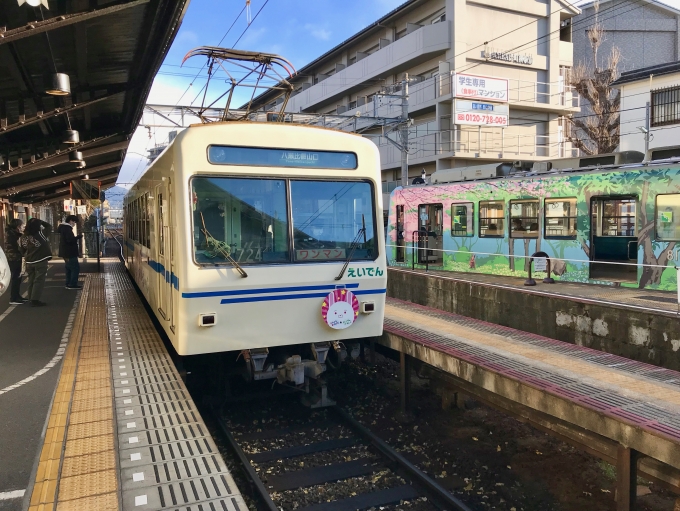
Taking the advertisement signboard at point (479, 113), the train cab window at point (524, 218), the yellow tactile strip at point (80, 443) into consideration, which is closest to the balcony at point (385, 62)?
the advertisement signboard at point (479, 113)

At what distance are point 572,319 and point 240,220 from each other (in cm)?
557

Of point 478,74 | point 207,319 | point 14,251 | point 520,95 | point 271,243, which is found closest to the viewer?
point 207,319

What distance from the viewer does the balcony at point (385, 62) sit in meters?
27.7

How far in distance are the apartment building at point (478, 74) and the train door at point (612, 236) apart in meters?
12.4

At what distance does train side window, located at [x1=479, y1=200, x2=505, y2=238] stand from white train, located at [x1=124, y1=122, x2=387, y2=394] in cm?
799

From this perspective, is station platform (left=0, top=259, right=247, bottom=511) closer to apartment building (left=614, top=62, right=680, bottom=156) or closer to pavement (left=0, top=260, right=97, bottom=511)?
pavement (left=0, top=260, right=97, bottom=511)

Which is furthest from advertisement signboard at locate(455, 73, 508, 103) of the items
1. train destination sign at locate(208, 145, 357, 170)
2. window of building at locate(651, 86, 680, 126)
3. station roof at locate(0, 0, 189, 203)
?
train destination sign at locate(208, 145, 357, 170)

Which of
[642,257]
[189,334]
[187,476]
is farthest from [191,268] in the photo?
[642,257]

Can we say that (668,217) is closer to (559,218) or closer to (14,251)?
(559,218)

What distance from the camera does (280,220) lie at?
5.79m

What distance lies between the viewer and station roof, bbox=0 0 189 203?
6746 mm

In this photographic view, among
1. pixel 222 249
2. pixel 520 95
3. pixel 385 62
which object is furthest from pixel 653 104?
pixel 222 249

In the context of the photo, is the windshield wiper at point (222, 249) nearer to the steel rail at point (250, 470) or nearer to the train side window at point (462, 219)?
the steel rail at point (250, 470)

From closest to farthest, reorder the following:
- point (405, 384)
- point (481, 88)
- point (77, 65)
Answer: point (405, 384) < point (77, 65) < point (481, 88)
